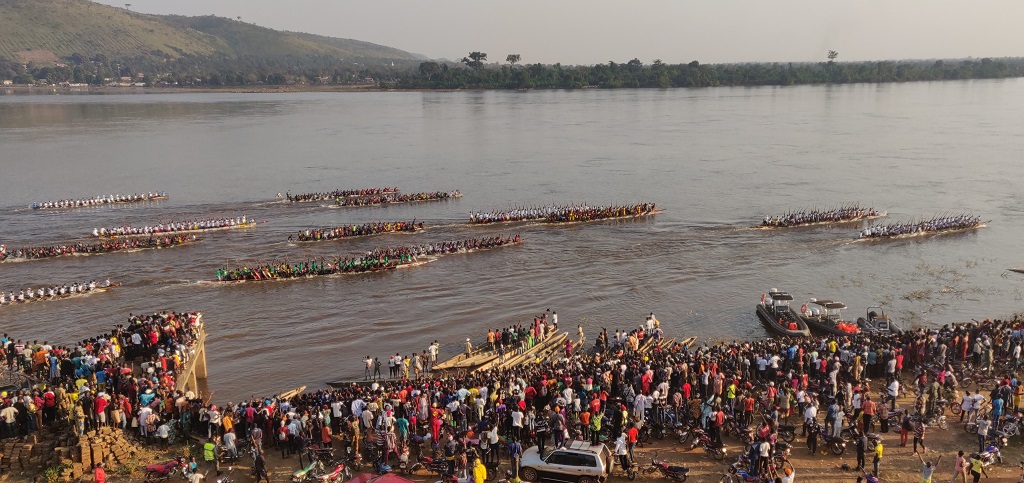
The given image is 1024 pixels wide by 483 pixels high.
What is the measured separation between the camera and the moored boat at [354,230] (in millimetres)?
56372

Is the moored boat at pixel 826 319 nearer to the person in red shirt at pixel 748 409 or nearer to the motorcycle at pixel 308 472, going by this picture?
the person in red shirt at pixel 748 409

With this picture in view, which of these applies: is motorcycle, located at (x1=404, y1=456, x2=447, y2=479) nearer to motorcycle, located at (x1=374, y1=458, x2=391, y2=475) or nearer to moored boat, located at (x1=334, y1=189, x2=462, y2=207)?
motorcycle, located at (x1=374, y1=458, x2=391, y2=475)

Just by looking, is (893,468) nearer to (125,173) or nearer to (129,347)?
(129,347)

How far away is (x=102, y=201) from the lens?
2778 inches

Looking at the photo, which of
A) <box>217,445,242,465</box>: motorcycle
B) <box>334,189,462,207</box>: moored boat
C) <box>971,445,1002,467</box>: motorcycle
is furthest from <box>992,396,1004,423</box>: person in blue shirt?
<box>334,189,462,207</box>: moored boat

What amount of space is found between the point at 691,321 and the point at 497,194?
1579 inches

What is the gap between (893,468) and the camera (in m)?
20.1

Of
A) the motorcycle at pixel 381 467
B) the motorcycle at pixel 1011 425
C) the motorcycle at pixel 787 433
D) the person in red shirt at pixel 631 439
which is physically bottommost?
the motorcycle at pixel 381 467

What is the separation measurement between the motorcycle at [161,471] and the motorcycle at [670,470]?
1227cm

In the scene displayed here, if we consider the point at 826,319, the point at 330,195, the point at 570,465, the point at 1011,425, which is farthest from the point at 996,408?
the point at 330,195

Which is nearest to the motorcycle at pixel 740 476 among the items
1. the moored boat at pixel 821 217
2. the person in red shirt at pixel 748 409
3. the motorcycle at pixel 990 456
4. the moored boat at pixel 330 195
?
the person in red shirt at pixel 748 409

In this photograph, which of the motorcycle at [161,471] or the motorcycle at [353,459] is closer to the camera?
the motorcycle at [161,471]

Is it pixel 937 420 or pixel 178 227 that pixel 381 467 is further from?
pixel 178 227

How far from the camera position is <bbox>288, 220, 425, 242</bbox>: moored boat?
56.4 meters
